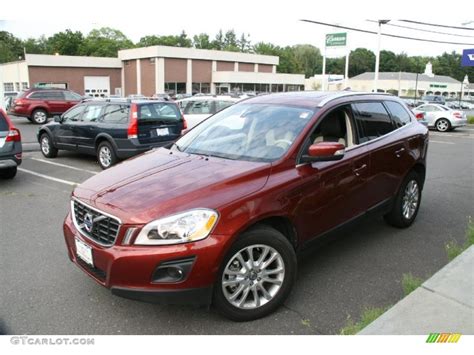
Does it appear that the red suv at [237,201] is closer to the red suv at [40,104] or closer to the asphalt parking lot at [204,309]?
the asphalt parking lot at [204,309]

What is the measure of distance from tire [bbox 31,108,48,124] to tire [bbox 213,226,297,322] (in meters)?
21.4

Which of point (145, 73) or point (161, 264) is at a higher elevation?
point (145, 73)

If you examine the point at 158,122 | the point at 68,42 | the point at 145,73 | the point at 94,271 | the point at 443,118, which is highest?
the point at 68,42

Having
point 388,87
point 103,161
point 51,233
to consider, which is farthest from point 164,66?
point 388,87

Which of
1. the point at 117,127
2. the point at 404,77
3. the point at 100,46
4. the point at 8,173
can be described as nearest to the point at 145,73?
the point at 100,46

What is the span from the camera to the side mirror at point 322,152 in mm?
3641

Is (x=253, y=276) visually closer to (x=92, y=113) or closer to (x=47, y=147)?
(x=92, y=113)

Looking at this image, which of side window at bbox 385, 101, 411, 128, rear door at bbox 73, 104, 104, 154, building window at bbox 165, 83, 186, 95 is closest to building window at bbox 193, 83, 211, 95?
building window at bbox 165, 83, 186, 95

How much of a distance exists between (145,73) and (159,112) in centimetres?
5046

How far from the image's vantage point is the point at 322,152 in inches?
143

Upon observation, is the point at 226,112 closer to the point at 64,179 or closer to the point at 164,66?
the point at 64,179

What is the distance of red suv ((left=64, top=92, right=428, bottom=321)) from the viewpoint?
116 inches

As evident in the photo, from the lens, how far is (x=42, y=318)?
11.0ft

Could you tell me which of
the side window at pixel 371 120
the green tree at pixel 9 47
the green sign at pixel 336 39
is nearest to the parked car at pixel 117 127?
the side window at pixel 371 120
